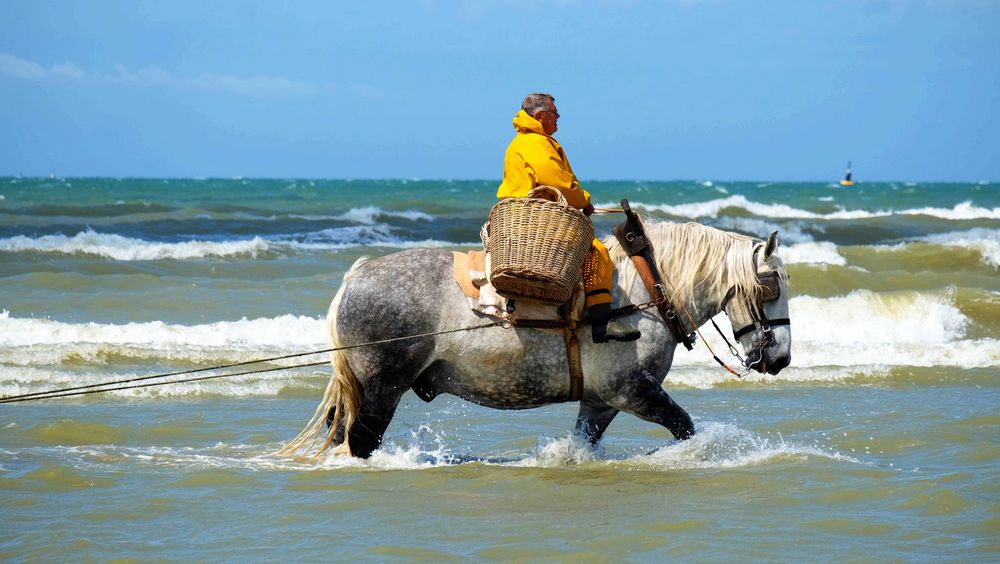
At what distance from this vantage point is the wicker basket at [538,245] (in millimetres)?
5535

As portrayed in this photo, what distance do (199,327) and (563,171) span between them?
749 centimetres

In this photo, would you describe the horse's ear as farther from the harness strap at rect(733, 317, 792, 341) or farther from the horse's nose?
the horse's nose

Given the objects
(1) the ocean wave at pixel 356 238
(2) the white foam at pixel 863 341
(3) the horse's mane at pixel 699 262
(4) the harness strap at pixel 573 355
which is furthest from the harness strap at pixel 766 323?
(1) the ocean wave at pixel 356 238

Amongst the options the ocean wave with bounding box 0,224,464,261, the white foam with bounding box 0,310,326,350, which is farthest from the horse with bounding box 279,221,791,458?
the ocean wave with bounding box 0,224,464,261

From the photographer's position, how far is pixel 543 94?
576 cm

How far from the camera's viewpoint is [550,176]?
222 inches

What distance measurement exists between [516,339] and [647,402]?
77 centimetres

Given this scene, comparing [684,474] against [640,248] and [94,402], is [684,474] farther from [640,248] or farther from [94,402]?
[94,402]

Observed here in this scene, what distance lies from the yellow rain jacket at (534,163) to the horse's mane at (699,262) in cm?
64

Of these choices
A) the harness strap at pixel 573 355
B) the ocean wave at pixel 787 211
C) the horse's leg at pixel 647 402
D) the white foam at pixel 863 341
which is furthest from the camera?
the ocean wave at pixel 787 211

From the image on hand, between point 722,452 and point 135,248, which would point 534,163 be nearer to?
point 722,452

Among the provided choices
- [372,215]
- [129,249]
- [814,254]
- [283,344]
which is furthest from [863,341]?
[372,215]

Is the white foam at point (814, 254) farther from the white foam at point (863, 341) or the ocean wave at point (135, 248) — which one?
the ocean wave at point (135, 248)

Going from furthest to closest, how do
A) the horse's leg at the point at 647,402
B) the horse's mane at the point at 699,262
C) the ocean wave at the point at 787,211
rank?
the ocean wave at the point at 787,211, the horse's mane at the point at 699,262, the horse's leg at the point at 647,402
